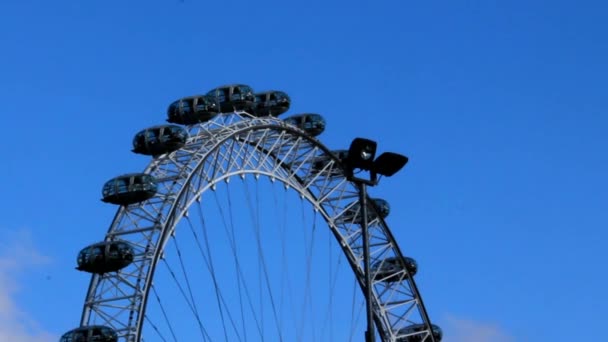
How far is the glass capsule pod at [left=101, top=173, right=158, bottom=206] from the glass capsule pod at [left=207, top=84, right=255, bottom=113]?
748 centimetres

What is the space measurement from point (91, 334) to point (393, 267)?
2846 cm

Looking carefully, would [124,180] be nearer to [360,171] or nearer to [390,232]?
[360,171]

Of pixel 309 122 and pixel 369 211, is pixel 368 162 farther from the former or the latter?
pixel 369 211

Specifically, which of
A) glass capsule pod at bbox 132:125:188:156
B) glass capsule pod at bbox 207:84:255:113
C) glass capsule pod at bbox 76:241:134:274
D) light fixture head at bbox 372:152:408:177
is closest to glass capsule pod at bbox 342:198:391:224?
glass capsule pod at bbox 207:84:255:113

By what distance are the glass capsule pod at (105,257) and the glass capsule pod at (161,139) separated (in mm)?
4951

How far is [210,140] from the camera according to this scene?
53750 mm

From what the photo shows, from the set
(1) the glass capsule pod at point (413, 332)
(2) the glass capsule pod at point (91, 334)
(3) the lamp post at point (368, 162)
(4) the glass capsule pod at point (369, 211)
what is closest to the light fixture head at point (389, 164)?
(3) the lamp post at point (368, 162)

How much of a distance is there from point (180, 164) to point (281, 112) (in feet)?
34.2

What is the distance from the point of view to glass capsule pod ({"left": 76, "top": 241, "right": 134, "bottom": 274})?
4969 centimetres

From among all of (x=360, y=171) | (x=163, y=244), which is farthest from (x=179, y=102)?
(x=360, y=171)

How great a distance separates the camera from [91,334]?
47.6 m

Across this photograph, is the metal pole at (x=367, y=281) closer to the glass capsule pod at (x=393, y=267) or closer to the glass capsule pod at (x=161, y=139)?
the glass capsule pod at (x=161, y=139)

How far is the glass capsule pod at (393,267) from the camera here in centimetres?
7288

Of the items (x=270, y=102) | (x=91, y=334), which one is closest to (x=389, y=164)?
(x=91, y=334)
